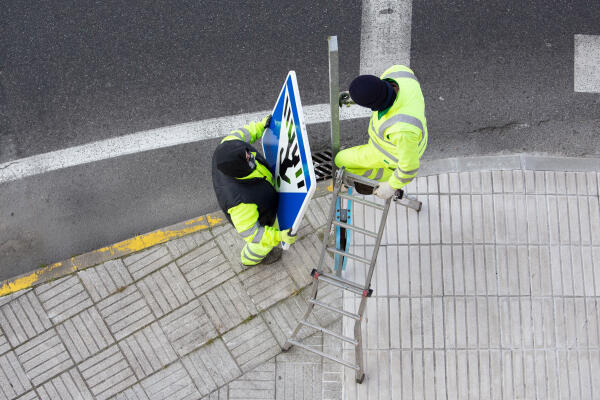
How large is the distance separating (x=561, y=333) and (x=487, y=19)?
3.61m

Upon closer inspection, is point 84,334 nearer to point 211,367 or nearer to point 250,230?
point 211,367

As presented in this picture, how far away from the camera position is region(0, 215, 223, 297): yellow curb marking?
5520 mm

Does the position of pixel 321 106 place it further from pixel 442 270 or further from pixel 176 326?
pixel 176 326

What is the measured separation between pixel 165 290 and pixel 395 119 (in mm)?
3003

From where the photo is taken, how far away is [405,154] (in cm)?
391

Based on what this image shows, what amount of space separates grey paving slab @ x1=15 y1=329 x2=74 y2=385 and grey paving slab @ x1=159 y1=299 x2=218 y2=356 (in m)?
1.04

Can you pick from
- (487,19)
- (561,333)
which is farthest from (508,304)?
(487,19)

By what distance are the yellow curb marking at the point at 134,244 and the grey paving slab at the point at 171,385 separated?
4.26ft

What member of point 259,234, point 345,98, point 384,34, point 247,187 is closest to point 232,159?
point 247,187

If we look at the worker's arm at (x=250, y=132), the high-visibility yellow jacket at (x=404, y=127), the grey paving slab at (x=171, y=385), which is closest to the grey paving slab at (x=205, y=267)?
the grey paving slab at (x=171, y=385)

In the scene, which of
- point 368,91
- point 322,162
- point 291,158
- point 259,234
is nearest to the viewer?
point 291,158

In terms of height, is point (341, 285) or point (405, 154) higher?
point (405, 154)

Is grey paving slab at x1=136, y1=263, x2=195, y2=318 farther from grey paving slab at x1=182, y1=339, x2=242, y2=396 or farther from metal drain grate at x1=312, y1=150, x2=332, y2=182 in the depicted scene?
metal drain grate at x1=312, y1=150, x2=332, y2=182

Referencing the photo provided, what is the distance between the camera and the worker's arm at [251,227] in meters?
4.15
